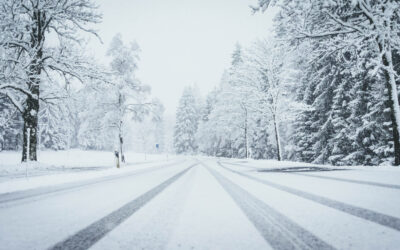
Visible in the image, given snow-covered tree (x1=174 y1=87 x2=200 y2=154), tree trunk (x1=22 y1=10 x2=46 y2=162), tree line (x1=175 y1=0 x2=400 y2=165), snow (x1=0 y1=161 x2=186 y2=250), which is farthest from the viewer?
snow-covered tree (x1=174 y1=87 x2=200 y2=154)

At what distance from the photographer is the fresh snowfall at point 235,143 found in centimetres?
272

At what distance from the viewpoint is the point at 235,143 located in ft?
147

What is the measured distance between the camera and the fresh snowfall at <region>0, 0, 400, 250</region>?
2.72m

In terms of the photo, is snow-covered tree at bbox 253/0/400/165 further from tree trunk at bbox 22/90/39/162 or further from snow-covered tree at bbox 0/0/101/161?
tree trunk at bbox 22/90/39/162

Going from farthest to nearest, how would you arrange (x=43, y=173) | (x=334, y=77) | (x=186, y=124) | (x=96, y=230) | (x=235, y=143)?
(x=186, y=124), (x=235, y=143), (x=334, y=77), (x=43, y=173), (x=96, y=230)

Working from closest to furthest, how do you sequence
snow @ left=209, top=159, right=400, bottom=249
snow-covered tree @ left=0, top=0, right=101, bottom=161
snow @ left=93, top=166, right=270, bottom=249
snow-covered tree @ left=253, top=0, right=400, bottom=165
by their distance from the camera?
1. snow @ left=209, top=159, right=400, bottom=249
2. snow @ left=93, top=166, right=270, bottom=249
3. snow-covered tree @ left=253, top=0, right=400, bottom=165
4. snow-covered tree @ left=0, top=0, right=101, bottom=161

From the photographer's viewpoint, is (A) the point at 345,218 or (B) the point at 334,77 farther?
(B) the point at 334,77

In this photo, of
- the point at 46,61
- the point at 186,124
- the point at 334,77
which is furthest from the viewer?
the point at 186,124

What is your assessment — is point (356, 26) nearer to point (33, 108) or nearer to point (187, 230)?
point (187, 230)

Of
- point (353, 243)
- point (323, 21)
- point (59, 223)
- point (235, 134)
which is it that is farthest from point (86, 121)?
point (353, 243)

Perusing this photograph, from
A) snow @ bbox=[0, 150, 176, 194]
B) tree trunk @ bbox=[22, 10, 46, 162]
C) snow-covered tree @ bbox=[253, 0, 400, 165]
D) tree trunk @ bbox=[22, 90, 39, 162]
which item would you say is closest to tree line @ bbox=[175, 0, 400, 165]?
snow-covered tree @ bbox=[253, 0, 400, 165]

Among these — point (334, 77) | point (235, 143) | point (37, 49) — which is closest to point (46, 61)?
point (37, 49)

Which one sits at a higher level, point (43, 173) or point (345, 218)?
point (345, 218)

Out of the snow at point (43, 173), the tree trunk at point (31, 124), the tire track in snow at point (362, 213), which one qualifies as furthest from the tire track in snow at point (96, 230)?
the tree trunk at point (31, 124)
